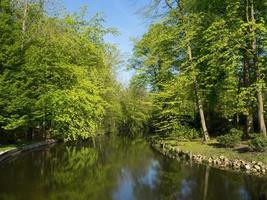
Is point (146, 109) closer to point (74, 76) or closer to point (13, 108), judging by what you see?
point (74, 76)

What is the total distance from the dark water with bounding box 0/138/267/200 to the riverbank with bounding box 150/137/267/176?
124 centimetres

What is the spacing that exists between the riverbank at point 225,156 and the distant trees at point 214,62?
9.32 feet

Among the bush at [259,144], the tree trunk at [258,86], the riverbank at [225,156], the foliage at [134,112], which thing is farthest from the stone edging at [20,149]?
the foliage at [134,112]

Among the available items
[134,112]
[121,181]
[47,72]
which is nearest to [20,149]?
[47,72]

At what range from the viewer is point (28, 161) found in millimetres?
24984

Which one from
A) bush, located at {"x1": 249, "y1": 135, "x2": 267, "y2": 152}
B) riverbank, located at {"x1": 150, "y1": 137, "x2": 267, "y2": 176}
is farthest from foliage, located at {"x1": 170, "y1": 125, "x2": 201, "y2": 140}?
bush, located at {"x1": 249, "y1": 135, "x2": 267, "y2": 152}

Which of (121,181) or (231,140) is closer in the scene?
(121,181)

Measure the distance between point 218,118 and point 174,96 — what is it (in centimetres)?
584

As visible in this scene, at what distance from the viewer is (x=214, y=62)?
2873 cm

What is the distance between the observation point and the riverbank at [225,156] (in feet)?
64.0

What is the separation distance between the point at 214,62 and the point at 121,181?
46.5ft

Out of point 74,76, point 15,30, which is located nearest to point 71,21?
point 74,76

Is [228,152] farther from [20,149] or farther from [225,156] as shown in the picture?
[20,149]

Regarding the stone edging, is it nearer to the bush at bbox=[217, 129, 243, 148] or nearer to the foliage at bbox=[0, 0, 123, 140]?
the foliage at bbox=[0, 0, 123, 140]
